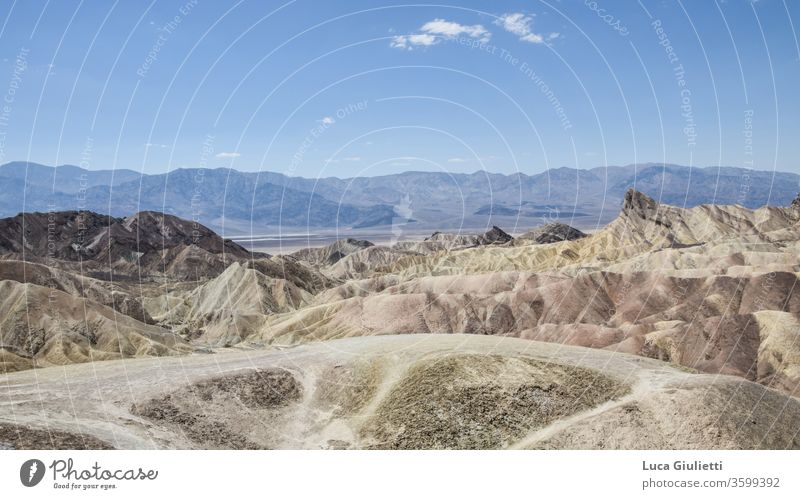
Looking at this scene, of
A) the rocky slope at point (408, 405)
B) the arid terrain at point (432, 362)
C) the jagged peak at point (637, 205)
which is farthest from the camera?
the jagged peak at point (637, 205)

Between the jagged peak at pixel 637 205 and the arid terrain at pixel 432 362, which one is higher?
the jagged peak at pixel 637 205

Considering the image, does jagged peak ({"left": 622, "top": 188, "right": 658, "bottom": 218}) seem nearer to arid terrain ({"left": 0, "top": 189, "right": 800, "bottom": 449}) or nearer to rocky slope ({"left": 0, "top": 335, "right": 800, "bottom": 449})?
arid terrain ({"left": 0, "top": 189, "right": 800, "bottom": 449})

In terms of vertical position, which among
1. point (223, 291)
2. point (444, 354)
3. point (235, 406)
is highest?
point (444, 354)

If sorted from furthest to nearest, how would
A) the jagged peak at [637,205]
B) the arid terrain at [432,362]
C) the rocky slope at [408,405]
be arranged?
1. the jagged peak at [637,205]
2. the arid terrain at [432,362]
3. the rocky slope at [408,405]

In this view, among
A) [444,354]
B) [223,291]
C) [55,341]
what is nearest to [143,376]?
[444,354]

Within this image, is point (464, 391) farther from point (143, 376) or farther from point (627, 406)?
point (143, 376)

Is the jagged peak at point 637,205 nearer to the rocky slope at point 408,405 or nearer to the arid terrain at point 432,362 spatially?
the arid terrain at point 432,362

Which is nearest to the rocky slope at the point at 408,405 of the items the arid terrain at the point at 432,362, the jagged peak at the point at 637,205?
the arid terrain at the point at 432,362

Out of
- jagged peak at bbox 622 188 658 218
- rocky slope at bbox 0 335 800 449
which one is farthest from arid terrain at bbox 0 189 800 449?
jagged peak at bbox 622 188 658 218

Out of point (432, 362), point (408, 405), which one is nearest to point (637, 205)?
point (432, 362)
